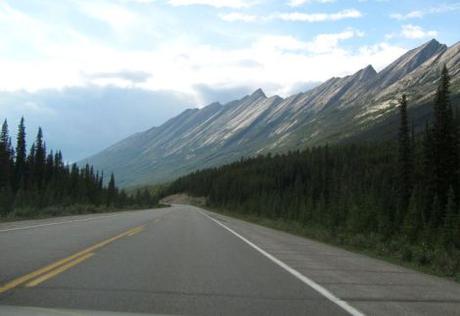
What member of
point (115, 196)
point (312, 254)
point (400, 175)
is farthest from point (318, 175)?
point (312, 254)

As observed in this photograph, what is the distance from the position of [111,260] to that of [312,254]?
606 cm

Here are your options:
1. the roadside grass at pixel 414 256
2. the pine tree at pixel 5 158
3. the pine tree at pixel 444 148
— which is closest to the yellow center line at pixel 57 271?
the roadside grass at pixel 414 256

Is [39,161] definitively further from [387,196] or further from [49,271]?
[49,271]

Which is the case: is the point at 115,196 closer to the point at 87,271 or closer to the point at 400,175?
the point at 400,175

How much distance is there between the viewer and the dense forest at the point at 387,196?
23.2 m

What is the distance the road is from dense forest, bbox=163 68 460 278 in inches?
138

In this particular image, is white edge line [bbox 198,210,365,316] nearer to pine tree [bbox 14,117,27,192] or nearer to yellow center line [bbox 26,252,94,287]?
yellow center line [bbox 26,252,94,287]

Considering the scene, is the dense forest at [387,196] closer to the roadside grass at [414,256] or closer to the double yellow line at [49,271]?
the roadside grass at [414,256]

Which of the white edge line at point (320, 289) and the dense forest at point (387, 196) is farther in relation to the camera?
the dense forest at point (387, 196)

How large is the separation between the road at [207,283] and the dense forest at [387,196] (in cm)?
349

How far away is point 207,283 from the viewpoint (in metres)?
9.16

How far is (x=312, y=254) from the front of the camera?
51.1 feet

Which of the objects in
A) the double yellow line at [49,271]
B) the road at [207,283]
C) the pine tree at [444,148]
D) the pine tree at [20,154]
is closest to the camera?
the road at [207,283]

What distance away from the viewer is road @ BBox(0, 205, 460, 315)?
7293mm
